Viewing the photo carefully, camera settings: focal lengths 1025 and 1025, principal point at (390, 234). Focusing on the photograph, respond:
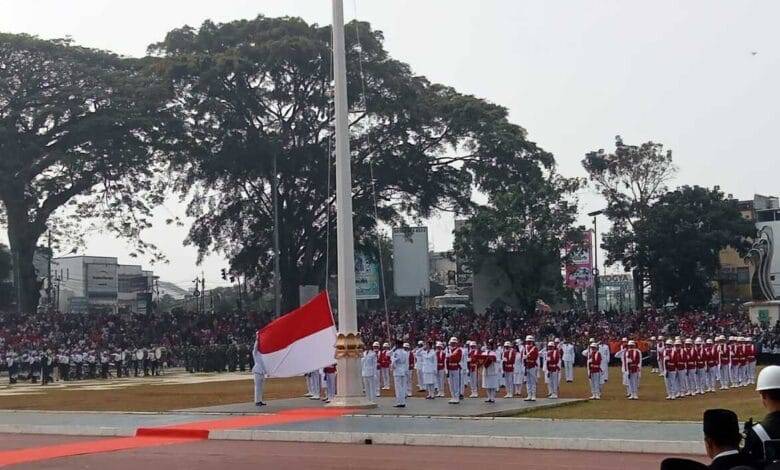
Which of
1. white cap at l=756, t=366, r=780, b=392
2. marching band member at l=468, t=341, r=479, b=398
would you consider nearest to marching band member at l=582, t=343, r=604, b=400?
marching band member at l=468, t=341, r=479, b=398

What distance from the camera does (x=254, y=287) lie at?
61031 millimetres

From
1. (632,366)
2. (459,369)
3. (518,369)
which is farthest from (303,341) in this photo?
(632,366)

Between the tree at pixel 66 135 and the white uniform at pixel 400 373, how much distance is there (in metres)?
34.7

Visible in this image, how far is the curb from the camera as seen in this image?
1360cm

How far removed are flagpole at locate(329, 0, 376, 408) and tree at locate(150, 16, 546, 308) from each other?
1250 inches

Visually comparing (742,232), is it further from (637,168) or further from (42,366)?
(42,366)

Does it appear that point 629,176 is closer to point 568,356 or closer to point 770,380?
point 568,356

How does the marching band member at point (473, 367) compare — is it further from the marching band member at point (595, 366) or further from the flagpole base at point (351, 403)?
the flagpole base at point (351, 403)

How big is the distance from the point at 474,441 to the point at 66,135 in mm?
44143

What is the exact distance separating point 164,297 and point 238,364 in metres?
64.9

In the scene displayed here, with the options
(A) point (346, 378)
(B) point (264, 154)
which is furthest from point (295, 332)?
(B) point (264, 154)

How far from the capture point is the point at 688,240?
53.8m

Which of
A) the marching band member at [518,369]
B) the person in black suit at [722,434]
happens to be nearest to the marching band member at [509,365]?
the marching band member at [518,369]

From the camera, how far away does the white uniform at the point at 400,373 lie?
74.9ft
